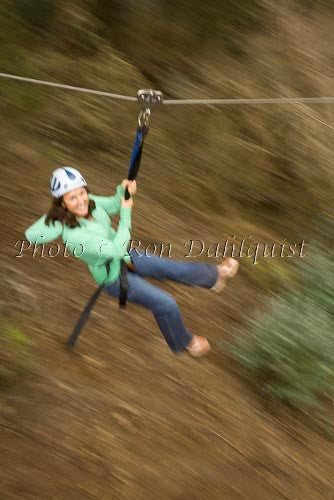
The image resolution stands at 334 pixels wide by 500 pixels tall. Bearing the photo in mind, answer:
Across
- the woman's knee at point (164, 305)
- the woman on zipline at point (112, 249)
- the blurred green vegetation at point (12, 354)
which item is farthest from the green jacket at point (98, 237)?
the blurred green vegetation at point (12, 354)

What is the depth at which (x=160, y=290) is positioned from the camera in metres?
3.85

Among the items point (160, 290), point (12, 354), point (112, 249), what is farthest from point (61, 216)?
point (12, 354)

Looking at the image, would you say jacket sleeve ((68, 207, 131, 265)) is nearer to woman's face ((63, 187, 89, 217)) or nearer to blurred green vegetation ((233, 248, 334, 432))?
woman's face ((63, 187, 89, 217))

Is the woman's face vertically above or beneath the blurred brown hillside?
beneath

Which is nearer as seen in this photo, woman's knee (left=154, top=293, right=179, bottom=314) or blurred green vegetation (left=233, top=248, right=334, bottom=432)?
woman's knee (left=154, top=293, right=179, bottom=314)

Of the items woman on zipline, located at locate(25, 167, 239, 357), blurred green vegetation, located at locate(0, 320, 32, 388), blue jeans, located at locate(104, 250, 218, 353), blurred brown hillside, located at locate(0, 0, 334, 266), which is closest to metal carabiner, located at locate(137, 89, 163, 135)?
woman on zipline, located at locate(25, 167, 239, 357)

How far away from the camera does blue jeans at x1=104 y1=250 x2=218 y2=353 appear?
3.77 meters

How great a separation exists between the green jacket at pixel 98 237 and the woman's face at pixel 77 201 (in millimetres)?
73

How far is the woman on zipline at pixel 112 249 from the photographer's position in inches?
136

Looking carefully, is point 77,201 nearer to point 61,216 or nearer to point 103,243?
point 61,216

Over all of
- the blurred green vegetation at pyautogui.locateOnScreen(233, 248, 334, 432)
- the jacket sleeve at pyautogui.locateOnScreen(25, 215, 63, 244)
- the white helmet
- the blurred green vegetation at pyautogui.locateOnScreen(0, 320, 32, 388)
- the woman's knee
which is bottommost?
the blurred green vegetation at pyautogui.locateOnScreen(0, 320, 32, 388)

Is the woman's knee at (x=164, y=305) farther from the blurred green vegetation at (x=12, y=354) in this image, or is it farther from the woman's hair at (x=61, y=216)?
the blurred green vegetation at (x=12, y=354)

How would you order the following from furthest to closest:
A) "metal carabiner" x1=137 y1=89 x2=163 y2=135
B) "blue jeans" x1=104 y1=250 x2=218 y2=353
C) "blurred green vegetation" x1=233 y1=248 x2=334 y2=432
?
"blurred green vegetation" x1=233 y1=248 x2=334 y2=432
"blue jeans" x1=104 y1=250 x2=218 y2=353
"metal carabiner" x1=137 y1=89 x2=163 y2=135

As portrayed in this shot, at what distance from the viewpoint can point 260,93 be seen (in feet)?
23.0
